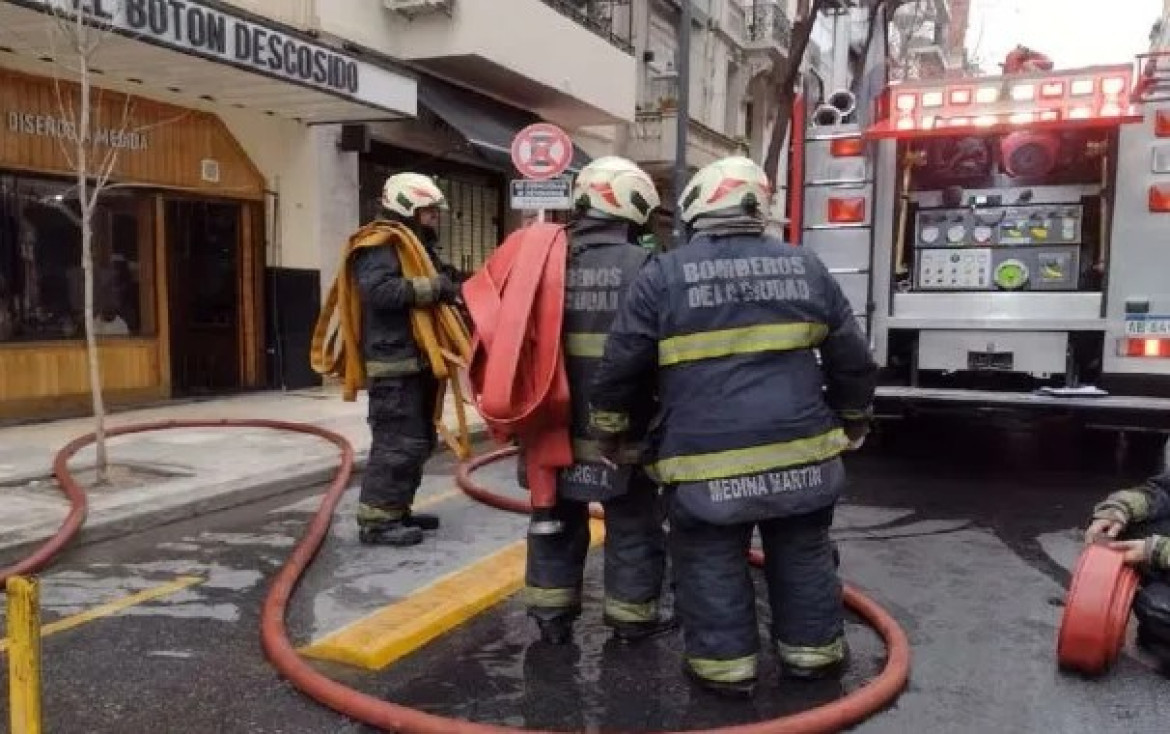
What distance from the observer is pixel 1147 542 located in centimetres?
328

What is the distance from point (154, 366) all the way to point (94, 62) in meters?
2.92

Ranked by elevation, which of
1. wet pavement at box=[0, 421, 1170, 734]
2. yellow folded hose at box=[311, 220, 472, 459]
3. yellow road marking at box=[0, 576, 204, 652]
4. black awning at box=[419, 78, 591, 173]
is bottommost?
yellow road marking at box=[0, 576, 204, 652]

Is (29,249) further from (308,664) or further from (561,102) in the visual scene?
(561,102)

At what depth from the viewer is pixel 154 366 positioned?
979 cm

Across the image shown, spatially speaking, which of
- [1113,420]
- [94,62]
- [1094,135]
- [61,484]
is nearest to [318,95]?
[94,62]

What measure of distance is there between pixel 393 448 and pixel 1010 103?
165 inches

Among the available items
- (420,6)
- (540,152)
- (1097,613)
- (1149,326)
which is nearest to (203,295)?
(540,152)

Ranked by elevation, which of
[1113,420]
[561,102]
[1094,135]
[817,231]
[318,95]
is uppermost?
[561,102]

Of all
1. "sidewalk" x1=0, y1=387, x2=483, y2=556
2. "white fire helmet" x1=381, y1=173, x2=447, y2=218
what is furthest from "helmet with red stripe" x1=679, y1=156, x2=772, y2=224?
"sidewalk" x1=0, y1=387, x2=483, y2=556

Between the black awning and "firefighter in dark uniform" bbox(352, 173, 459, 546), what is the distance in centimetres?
664

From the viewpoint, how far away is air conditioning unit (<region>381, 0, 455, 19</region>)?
11344 mm

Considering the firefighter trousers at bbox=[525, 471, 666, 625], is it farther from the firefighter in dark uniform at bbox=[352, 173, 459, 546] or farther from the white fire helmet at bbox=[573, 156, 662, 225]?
the firefighter in dark uniform at bbox=[352, 173, 459, 546]

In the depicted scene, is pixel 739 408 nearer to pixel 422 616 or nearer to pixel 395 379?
pixel 422 616

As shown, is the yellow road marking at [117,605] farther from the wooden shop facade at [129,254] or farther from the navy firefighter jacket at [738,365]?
the wooden shop facade at [129,254]
